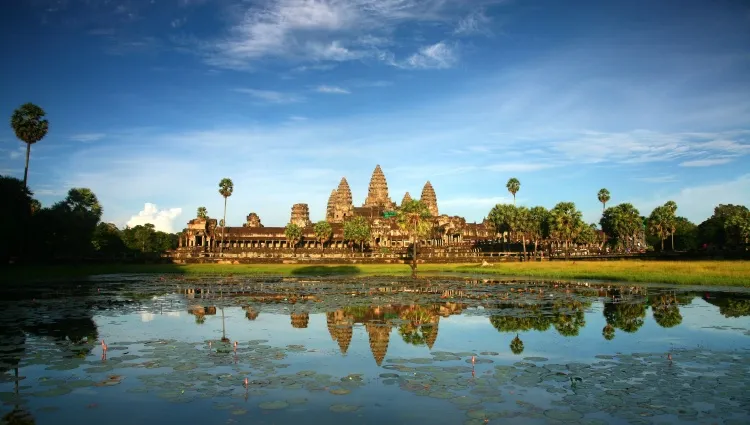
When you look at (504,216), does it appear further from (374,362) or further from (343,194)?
(374,362)

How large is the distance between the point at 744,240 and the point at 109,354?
249 feet

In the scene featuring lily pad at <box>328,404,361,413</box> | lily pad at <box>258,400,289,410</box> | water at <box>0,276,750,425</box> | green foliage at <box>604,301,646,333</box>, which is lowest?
lily pad at <box>328,404,361,413</box>

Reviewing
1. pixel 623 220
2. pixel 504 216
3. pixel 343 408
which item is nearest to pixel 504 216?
pixel 504 216

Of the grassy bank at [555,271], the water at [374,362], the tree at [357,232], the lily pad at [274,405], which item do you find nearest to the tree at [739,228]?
the grassy bank at [555,271]

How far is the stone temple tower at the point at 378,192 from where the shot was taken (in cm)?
14950

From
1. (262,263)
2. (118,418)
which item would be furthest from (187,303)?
(262,263)

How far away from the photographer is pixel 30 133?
61.0m

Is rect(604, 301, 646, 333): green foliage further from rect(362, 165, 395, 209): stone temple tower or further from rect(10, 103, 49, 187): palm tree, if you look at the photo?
rect(362, 165, 395, 209): stone temple tower

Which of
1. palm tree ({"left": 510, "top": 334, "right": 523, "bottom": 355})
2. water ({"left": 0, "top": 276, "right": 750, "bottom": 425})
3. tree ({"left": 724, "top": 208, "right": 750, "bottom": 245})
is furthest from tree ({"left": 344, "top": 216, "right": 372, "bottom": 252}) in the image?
palm tree ({"left": 510, "top": 334, "right": 523, "bottom": 355})

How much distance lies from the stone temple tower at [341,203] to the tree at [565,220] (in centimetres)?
6832

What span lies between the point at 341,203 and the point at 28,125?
302 feet

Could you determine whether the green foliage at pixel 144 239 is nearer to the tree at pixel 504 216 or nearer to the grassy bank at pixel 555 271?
→ the grassy bank at pixel 555 271

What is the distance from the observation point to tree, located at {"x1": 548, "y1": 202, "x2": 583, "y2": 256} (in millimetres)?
81312

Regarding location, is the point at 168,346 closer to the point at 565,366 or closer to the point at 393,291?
the point at 565,366
